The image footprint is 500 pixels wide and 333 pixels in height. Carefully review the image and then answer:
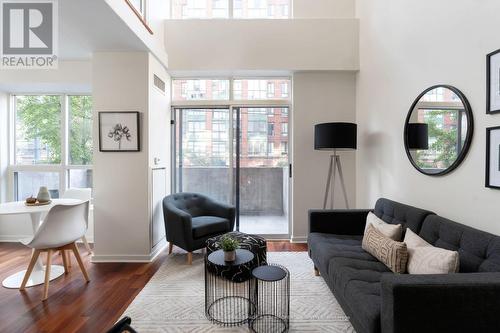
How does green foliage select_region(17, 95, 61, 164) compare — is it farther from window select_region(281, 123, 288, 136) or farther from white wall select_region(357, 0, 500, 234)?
white wall select_region(357, 0, 500, 234)

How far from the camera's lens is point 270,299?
2.20 meters

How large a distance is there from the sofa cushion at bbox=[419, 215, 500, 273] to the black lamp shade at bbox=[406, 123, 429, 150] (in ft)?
2.45

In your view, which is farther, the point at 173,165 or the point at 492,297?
the point at 173,165

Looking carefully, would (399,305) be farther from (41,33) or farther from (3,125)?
(3,125)

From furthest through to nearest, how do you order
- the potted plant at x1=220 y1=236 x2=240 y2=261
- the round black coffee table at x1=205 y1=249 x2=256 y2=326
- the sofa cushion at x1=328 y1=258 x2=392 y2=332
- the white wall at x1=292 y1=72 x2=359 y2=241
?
1. the white wall at x1=292 y1=72 x2=359 y2=241
2. the potted plant at x1=220 y1=236 x2=240 y2=261
3. the round black coffee table at x1=205 y1=249 x2=256 y2=326
4. the sofa cushion at x1=328 y1=258 x2=392 y2=332

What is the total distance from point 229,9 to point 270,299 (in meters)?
4.02

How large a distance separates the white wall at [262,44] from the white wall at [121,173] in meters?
0.79

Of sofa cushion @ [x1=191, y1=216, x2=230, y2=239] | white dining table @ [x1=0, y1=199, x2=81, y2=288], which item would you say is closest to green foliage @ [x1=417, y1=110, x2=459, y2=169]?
sofa cushion @ [x1=191, y1=216, x2=230, y2=239]

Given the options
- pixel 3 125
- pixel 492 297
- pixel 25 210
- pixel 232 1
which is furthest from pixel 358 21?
pixel 3 125

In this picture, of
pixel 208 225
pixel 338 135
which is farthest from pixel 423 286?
pixel 208 225

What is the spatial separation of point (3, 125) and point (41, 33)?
80.4 inches

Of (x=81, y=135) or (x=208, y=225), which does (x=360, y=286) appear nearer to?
(x=208, y=225)

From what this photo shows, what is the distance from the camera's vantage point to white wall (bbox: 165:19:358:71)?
375cm

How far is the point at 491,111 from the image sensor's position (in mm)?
1722
